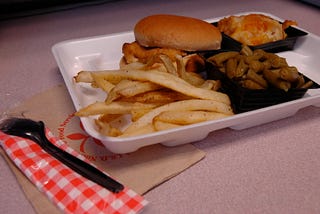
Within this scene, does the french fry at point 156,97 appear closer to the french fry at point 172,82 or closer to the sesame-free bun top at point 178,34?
the french fry at point 172,82

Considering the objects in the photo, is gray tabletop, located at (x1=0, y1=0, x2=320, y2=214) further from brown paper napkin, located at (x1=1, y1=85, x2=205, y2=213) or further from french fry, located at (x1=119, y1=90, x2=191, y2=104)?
french fry, located at (x1=119, y1=90, x2=191, y2=104)

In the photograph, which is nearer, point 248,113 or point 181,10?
point 248,113

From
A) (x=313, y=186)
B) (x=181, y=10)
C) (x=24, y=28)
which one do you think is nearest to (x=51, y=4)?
(x=24, y=28)

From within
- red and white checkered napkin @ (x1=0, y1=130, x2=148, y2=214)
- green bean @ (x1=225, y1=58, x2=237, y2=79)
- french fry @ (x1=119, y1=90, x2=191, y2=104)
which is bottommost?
red and white checkered napkin @ (x1=0, y1=130, x2=148, y2=214)

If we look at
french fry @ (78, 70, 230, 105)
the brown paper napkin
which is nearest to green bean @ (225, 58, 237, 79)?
french fry @ (78, 70, 230, 105)

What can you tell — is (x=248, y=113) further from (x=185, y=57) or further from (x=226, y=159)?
(x=185, y=57)

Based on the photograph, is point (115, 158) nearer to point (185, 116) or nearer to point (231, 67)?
point (185, 116)

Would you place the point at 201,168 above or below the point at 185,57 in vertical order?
below
